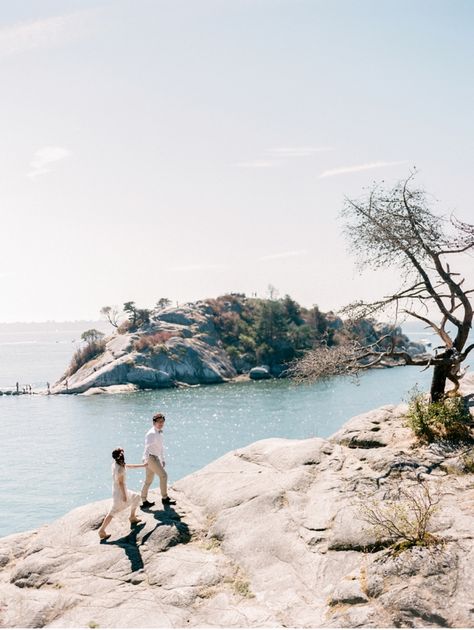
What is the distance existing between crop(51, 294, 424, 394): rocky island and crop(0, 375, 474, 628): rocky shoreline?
90626mm

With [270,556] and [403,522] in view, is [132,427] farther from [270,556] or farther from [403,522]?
[403,522]

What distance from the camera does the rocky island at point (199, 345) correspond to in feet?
376

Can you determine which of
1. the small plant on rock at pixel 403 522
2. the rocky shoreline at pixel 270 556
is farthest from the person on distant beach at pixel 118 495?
the small plant on rock at pixel 403 522

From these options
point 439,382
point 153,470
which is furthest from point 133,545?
point 439,382

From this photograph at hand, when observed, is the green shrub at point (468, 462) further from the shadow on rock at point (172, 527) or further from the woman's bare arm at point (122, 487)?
the woman's bare arm at point (122, 487)

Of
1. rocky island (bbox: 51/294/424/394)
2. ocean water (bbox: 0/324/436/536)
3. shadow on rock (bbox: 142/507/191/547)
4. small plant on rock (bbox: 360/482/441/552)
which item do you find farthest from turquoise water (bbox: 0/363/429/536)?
small plant on rock (bbox: 360/482/441/552)

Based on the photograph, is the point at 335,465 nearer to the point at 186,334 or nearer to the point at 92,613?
the point at 92,613

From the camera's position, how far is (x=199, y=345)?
417 ft

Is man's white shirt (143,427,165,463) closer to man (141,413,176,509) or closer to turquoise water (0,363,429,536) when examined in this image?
man (141,413,176,509)

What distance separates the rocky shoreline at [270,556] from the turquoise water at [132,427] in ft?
91.3

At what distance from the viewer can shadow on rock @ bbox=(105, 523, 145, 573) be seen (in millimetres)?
12789

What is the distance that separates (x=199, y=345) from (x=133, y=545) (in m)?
114

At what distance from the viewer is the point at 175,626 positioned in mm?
10281

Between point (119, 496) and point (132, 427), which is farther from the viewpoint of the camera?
point (132, 427)
